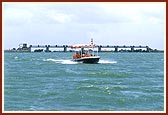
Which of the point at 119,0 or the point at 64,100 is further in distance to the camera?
the point at 64,100

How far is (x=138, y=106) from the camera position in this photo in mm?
Answer: 17375

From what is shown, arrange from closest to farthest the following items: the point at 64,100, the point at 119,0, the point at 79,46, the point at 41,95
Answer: the point at 119,0 < the point at 64,100 < the point at 41,95 < the point at 79,46

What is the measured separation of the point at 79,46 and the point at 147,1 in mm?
35677

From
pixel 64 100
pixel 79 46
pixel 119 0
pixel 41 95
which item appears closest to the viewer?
pixel 119 0

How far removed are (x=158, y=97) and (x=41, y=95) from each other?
479cm

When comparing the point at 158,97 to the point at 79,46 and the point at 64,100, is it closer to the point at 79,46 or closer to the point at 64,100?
the point at 64,100

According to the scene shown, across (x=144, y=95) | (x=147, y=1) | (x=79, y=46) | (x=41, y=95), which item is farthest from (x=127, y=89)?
(x=79, y=46)

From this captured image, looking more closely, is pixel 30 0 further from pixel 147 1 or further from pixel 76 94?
pixel 76 94

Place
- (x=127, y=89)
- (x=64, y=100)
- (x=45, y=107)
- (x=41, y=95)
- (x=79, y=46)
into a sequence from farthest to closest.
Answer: (x=79, y=46) → (x=127, y=89) → (x=41, y=95) → (x=64, y=100) → (x=45, y=107)

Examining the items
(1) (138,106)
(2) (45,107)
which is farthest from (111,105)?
(2) (45,107)

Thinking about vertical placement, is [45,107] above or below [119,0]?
below

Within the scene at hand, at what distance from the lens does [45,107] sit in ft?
54.3

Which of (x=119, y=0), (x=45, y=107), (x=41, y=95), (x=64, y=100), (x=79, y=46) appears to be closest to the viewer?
(x=119, y=0)

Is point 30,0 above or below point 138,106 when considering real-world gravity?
above
